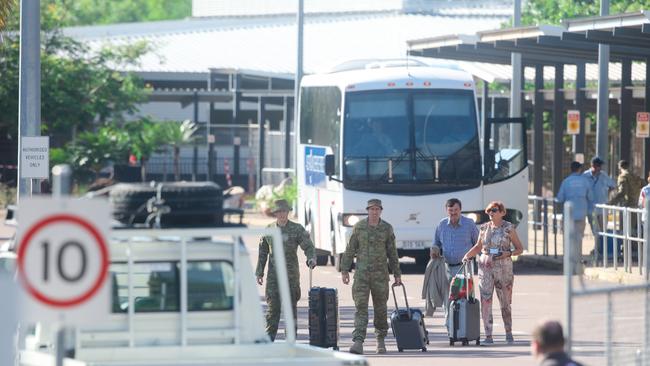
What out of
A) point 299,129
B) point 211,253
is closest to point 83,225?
point 211,253

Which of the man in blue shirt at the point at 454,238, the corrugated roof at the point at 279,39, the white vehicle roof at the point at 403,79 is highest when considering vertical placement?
the corrugated roof at the point at 279,39

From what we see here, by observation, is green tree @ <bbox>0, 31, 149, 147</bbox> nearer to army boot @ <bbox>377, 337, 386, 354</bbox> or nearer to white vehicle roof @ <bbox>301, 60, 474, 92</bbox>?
white vehicle roof @ <bbox>301, 60, 474, 92</bbox>

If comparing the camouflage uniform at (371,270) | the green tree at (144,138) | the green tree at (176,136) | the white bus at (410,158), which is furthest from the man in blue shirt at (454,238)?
the green tree at (176,136)

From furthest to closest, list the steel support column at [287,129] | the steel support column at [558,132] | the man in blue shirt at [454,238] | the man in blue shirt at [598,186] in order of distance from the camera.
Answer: the steel support column at [287,129] → the steel support column at [558,132] → the man in blue shirt at [598,186] → the man in blue shirt at [454,238]

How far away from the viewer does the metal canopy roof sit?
2675 centimetres

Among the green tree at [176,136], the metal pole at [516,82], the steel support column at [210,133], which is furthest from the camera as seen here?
the green tree at [176,136]

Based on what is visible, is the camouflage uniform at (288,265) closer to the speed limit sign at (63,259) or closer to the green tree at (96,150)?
the speed limit sign at (63,259)

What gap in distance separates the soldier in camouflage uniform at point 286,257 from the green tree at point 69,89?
100ft

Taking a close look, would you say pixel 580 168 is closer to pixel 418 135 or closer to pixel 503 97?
pixel 418 135

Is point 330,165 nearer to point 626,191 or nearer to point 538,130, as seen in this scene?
point 626,191

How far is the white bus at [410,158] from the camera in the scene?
27.2 meters

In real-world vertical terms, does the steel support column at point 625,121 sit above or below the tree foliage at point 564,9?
below

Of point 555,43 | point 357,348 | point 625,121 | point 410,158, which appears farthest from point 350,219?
point 357,348

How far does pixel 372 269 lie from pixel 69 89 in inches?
1363
